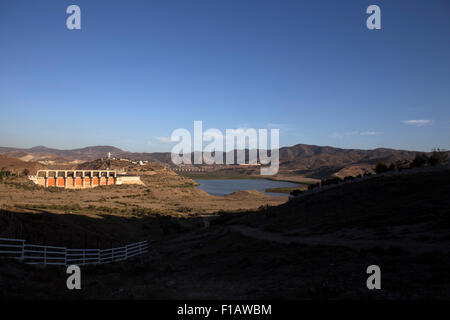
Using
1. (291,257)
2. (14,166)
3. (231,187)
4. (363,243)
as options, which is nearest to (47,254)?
(291,257)

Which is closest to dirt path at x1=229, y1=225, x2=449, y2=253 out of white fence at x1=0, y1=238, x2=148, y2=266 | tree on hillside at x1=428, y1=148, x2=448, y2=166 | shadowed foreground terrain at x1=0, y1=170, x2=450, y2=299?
shadowed foreground terrain at x1=0, y1=170, x2=450, y2=299

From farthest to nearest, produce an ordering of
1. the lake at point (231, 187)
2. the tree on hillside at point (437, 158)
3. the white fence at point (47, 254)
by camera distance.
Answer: the lake at point (231, 187), the tree on hillside at point (437, 158), the white fence at point (47, 254)

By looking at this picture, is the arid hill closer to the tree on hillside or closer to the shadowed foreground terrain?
the shadowed foreground terrain

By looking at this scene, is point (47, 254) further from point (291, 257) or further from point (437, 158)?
point (437, 158)

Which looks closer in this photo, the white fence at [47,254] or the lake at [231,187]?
the white fence at [47,254]

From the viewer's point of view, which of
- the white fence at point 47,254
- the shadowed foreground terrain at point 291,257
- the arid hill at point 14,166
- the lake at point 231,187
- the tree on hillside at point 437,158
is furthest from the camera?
the lake at point 231,187

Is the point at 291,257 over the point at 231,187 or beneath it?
over

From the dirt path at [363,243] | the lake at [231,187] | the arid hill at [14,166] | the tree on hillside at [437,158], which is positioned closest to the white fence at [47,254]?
the dirt path at [363,243]

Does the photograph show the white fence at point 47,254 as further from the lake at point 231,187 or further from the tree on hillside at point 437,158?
the lake at point 231,187
